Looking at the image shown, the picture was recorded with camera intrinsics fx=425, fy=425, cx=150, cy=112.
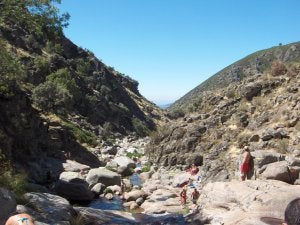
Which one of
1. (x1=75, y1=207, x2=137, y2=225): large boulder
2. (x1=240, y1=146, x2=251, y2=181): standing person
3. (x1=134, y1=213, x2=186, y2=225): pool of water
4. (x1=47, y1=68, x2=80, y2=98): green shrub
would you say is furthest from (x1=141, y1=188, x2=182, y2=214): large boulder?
(x1=47, y1=68, x2=80, y2=98): green shrub

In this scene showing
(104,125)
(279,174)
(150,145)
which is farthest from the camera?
(104,125)

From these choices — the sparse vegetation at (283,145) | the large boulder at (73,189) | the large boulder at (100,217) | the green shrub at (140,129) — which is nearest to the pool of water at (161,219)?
the large boulder at (100,217)

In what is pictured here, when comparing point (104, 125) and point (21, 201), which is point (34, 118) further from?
point (104, 125)

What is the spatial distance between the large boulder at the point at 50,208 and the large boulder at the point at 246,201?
226 inches

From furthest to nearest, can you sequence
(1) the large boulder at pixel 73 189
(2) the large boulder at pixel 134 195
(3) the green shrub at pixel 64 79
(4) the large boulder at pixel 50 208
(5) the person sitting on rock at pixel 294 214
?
(3) the green shrub at pixel 64 79
(2) the large boulder at pixel 134 195
(1) the large boulder at pixel 73 189
(4) the large boulder at pixel 50 208
(5) the person sitting on rock at pixel 294 214

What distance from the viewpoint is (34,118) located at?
4038 cm

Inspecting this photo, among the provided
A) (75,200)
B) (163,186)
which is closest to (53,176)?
(75,200)

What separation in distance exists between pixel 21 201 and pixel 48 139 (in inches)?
1176

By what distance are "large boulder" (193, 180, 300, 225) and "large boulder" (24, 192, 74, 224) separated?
575 centimetres

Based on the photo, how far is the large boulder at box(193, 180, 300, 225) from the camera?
15352mm

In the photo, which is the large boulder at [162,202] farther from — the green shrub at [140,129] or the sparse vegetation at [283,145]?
the green shrub at [140,129]

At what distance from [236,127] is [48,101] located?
1361 inches

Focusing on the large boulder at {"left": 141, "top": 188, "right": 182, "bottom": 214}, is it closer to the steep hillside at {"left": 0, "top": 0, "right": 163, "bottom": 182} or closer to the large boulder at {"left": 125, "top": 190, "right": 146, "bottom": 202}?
the large boulder at {"left": 125, "top": 190, "right": 146, "bottom": 202}

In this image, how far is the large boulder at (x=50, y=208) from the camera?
15677mm
